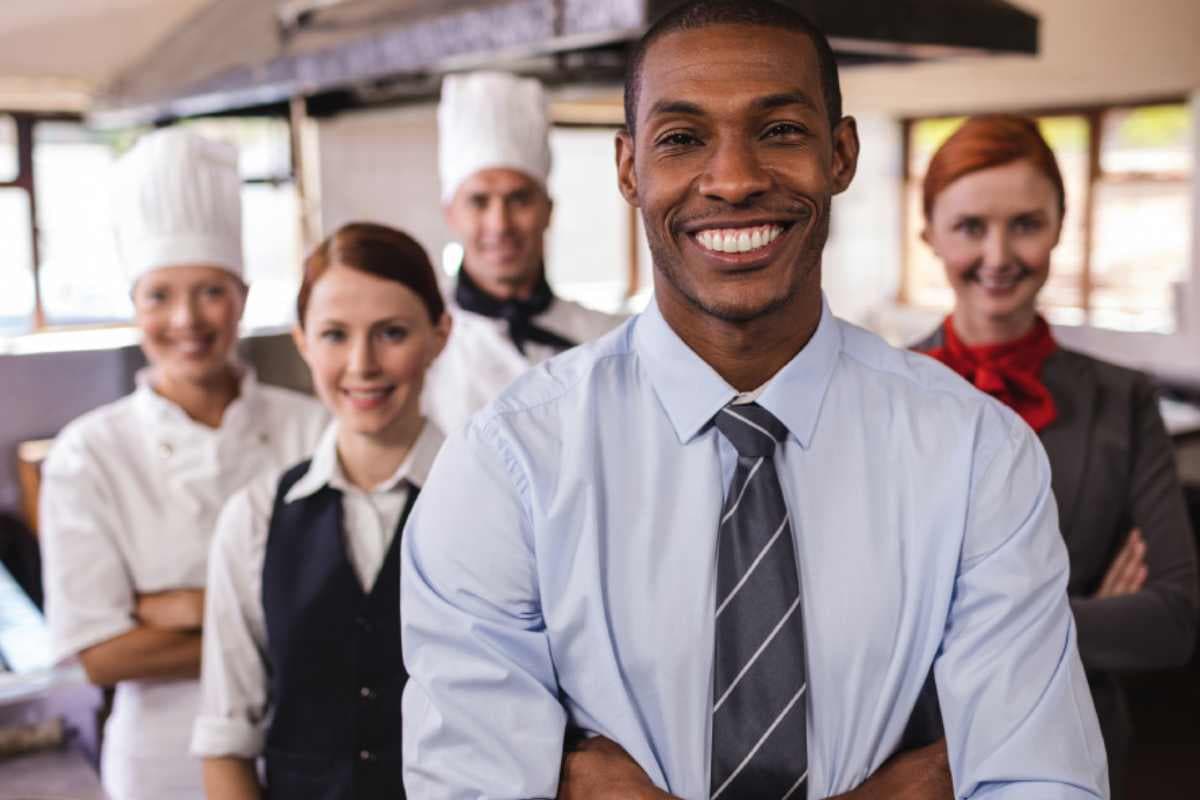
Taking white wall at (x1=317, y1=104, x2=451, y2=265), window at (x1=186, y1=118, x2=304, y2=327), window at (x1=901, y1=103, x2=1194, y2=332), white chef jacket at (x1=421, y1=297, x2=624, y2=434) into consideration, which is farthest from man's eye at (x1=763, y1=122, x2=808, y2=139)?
white wall at (x1=317, y1=104, x2=451, y2=265)

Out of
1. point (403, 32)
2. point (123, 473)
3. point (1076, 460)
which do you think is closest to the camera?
point (1076, 460)

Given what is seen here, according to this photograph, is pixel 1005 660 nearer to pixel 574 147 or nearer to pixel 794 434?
pixel 794 434

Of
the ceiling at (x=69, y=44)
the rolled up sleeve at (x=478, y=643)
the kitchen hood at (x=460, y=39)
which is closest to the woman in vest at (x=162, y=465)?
the kitchen hood at (x=460, y=39)

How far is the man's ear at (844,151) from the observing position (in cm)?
117

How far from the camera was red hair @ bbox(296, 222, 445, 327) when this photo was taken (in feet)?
5.41

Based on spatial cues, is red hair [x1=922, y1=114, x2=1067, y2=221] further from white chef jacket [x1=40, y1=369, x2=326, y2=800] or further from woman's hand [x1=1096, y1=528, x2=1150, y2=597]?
white chef jacket [x1=40, y1=369, x2=326, y2=800]

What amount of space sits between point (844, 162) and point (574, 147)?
871 centimetres

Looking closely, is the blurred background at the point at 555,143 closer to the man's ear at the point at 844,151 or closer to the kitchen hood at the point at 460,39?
the kitchen hood at the point at 460,39

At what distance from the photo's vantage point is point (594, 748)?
43.8 inches

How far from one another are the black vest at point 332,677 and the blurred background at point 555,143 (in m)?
0.91

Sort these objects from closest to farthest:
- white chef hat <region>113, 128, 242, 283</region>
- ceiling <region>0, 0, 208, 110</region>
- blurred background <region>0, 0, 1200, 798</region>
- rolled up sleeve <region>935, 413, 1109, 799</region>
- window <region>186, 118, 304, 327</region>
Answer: rolled up sleeve <region>935, 413, 1109, 799</region>, white chef hat <region>113, 128, 242, 283</region>, blurred background <region>0, 0, 1200, 798</region>, ceiling <region>0, 0, 208, 110</region>, window <region>186, 118, 304, 327</region>

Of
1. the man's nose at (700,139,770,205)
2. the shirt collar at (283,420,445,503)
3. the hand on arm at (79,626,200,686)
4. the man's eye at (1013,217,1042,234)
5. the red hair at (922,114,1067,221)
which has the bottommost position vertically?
the hand on arm at (79,626,200,686)

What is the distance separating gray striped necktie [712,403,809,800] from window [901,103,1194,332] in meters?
5.20

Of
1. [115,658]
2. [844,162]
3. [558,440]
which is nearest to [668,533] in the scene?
[558,440]
